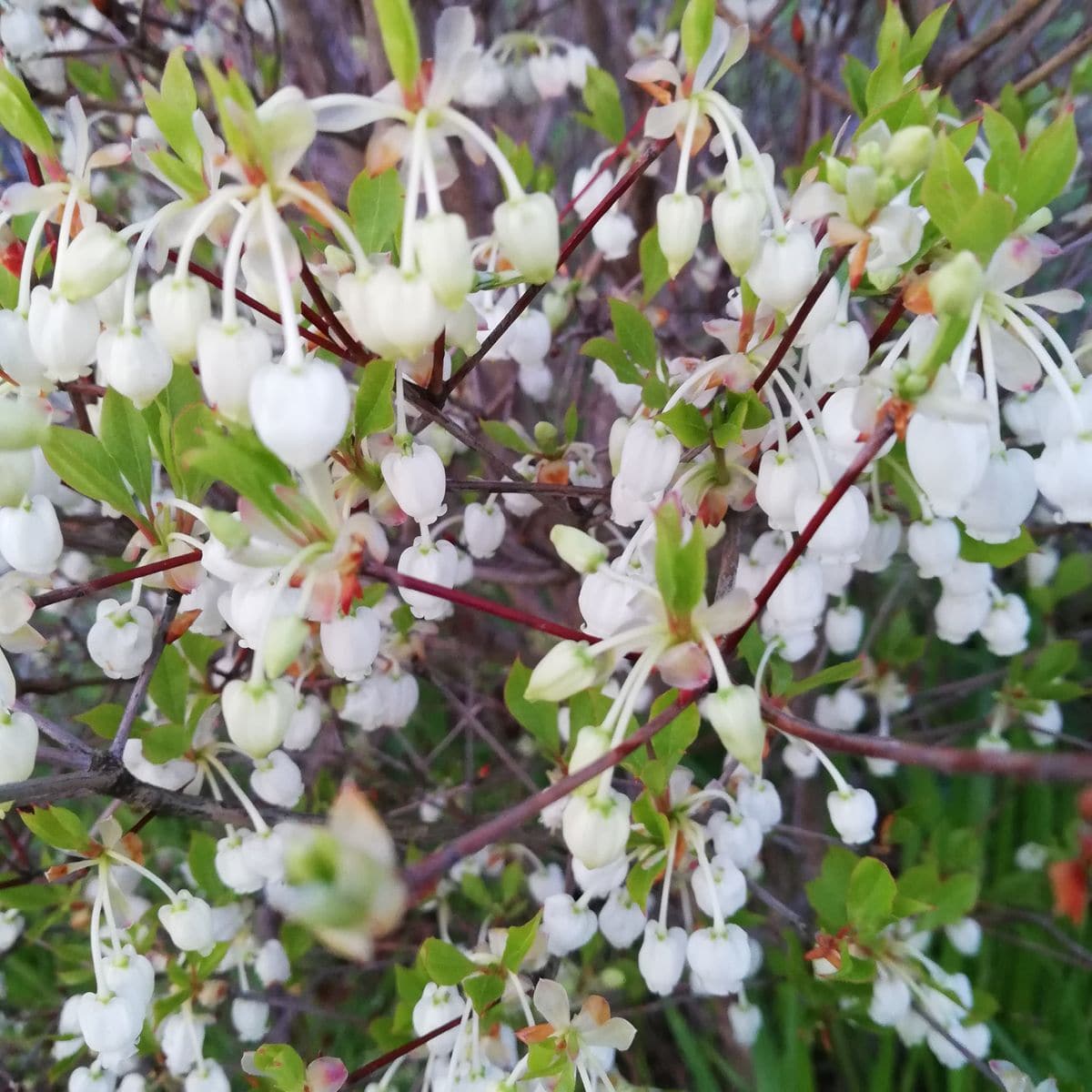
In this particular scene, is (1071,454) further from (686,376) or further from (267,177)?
(267,177)

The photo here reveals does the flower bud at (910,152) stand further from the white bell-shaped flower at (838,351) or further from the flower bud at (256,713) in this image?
the flower bud at (256,713)

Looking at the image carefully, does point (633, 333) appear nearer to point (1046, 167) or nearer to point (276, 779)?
point (1046, 167)

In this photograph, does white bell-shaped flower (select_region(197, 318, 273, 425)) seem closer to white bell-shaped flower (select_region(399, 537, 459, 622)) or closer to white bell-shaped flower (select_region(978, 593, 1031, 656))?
white bell-shaped flower (select_region(399, 537, 459, 622))

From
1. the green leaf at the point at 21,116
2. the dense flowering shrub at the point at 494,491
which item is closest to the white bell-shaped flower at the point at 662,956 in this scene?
Answer: the dense flowering shrub at the point at 494,491

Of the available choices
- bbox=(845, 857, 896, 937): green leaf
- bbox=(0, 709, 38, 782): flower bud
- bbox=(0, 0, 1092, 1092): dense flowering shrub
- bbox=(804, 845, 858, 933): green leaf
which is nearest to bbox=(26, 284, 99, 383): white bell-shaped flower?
bbox=(0, 0, 1092, 1092): dense flowering shrub

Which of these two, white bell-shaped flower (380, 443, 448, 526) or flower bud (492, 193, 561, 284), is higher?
flower bud (492, 193, 561, 284)
